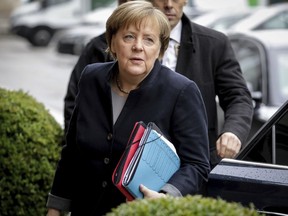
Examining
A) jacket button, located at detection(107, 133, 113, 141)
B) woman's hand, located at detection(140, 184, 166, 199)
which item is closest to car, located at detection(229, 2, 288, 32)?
jacket button, located at detection(107, 133, 113, 141)

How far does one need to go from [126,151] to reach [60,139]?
8.01 feet

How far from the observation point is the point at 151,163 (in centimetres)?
359

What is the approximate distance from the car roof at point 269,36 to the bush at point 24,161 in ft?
11.0

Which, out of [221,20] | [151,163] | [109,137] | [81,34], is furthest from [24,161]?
[81,34]

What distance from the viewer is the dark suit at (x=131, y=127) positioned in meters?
3.74

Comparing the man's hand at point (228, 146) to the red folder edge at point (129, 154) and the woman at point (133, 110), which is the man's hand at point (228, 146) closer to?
the woman at point (133, 110)

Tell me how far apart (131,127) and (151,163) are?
25 cm

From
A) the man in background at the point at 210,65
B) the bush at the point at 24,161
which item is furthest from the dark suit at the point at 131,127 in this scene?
the bush at the point at 24,161

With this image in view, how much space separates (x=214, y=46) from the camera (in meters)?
4.91

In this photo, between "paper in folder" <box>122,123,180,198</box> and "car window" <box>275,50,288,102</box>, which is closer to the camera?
"paper in folder" <box>122,123,180,198</box>

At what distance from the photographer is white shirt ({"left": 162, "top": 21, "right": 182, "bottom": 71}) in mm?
4844

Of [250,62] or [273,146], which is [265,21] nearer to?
[250,62]

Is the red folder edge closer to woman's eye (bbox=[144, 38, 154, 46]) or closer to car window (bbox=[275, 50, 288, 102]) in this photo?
woman's eye (bbox=[144, 38, 154, 46])

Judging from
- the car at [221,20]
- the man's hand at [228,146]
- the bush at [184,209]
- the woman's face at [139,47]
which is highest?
the woman's face at [139,47]
